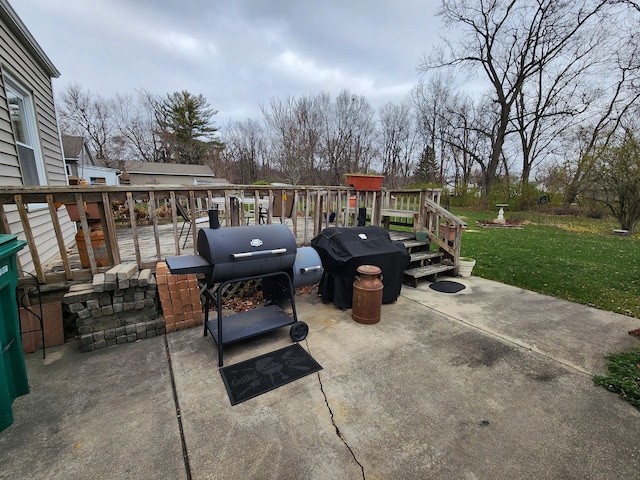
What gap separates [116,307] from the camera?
268 centimetres

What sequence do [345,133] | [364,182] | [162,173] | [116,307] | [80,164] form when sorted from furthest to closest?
[162,173] → [345,133] → [80,164] → [364,182] → [116,307]

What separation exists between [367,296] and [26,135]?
5.74 metres

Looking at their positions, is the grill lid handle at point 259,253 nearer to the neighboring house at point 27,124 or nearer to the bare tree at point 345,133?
the neighboring house at point 27,124

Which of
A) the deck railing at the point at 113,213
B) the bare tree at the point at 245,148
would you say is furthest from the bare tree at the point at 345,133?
the deck railing at the point at 113,213

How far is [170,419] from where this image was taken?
184 cm

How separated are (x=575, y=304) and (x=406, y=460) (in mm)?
3772

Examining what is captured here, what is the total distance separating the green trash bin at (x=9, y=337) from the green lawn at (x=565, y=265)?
235 inches

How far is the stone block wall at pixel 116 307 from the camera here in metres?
2.57

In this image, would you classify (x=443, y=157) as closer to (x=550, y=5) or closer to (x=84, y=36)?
(x=550, y=5)

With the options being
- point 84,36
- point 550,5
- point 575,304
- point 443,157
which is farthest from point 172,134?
point 575,304

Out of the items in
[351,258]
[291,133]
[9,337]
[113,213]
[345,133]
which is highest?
[345,133]

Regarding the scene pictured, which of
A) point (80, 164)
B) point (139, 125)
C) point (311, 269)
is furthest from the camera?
point (139, 125)

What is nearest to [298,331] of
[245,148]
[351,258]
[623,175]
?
[351,258]

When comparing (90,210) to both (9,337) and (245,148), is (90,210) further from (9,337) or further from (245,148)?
(245,148)
